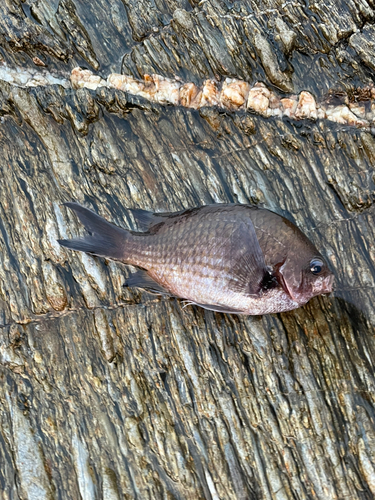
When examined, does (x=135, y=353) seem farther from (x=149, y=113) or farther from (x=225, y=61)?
(x=225, y=61)

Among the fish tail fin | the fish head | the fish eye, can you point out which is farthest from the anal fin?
the fish eye

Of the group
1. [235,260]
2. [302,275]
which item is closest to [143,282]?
[235,260]

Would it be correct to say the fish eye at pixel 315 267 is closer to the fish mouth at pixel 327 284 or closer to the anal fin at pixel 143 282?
the fish mouth at pixel 327 284

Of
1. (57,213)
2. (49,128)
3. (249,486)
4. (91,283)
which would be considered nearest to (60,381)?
(91,283)

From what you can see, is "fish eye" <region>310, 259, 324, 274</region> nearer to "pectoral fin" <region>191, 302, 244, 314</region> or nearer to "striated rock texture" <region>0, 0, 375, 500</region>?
"striated rock texture" <region>0, 0, 375, 500</region>

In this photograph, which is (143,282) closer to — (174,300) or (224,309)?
(174,300)
